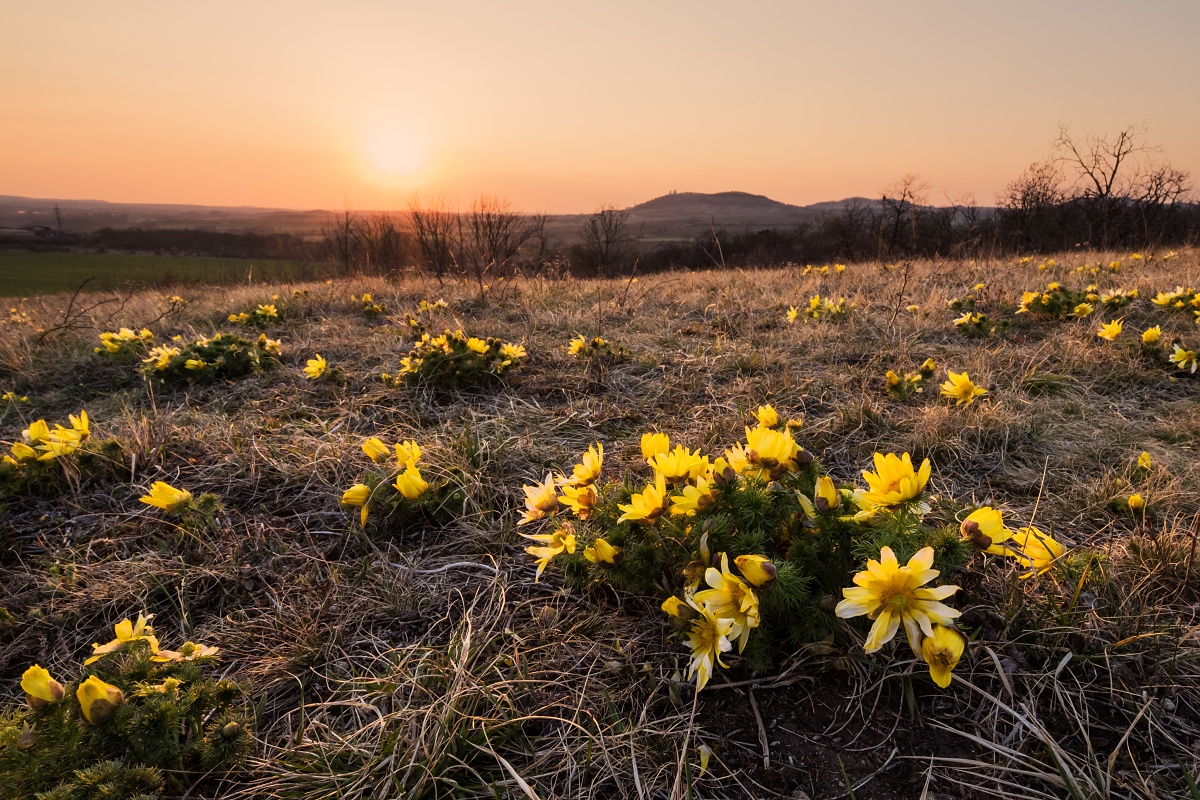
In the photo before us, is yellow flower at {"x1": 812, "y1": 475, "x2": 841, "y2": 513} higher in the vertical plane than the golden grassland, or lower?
higher

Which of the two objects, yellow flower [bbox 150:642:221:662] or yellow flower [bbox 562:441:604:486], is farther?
yellow flower [bbox 562:441:604:486]

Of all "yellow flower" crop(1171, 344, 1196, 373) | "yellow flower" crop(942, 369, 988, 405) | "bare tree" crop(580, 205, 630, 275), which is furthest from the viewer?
"bare tree" crop(580, 205, 630, 275)

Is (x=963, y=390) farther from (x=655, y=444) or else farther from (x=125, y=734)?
(x=125, y=734)

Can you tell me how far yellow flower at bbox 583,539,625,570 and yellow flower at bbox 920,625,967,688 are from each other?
2.49ft

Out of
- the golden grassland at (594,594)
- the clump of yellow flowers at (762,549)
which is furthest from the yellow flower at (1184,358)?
the clump of yellow flowers at (762,549)

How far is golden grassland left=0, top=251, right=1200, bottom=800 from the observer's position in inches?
52.7

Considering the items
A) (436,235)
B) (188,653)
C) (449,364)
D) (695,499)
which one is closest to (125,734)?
(188,653)

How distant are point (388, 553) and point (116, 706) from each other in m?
1.01

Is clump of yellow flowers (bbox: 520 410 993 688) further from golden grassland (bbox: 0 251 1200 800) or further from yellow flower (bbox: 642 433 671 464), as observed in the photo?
golden grassland (bbox: 0 251 1200 800)

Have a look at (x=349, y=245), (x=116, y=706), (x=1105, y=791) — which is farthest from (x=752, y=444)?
(x=349, y=245)

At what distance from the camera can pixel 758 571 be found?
1319mm

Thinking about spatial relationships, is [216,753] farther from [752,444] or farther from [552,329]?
[552,329]

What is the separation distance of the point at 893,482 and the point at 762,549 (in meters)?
0.37

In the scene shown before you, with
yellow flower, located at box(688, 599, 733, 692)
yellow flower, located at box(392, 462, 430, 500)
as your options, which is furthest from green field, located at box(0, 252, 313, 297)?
yellow flower, located at box(688, 599, 733, 692)
